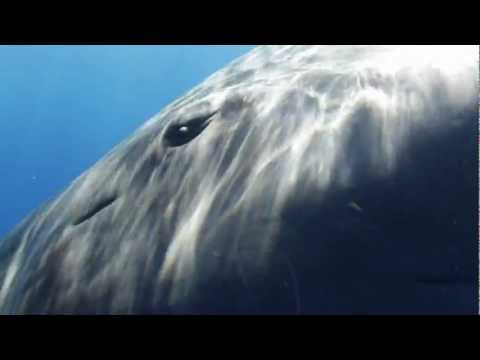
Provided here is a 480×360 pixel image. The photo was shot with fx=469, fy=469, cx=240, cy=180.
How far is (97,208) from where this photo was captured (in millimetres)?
3186

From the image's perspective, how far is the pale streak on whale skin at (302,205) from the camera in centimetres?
192

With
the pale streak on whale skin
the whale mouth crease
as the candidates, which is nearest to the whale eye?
the pale streak on whale skin

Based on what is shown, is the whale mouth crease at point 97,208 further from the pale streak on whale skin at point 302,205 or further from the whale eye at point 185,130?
the whale eye at point 185,130

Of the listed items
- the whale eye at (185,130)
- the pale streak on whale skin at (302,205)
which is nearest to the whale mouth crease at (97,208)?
the pale streak on whale skin at (302,205)

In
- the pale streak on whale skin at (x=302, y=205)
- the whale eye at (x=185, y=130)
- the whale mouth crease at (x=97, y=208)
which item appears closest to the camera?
the pale streak on whale skin at (x=302, y=205)

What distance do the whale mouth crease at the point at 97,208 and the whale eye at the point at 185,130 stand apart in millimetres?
546

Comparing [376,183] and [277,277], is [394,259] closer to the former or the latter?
[376,183]

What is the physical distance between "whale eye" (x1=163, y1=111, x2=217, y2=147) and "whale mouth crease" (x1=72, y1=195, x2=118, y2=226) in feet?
1.79

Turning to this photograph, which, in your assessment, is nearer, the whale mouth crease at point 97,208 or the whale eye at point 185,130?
the whale eye at point 185,130

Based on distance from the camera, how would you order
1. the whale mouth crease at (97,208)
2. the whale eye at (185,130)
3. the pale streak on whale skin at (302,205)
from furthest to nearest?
1. the whale mouth crease at (97,208)
2. the whale eye at (185,130)
3. the pale streak on whale skin at (302,205)

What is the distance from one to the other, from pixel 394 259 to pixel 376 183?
319 mm

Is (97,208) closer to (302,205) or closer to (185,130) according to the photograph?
(185,130)

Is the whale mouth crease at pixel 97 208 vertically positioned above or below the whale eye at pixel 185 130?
below

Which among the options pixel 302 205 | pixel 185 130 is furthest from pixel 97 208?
pixel 302 205
